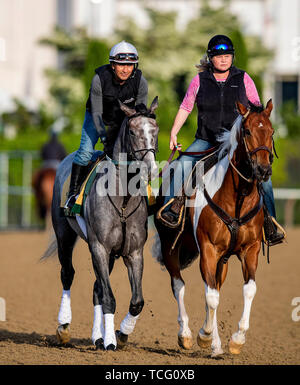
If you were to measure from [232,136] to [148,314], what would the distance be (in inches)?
149

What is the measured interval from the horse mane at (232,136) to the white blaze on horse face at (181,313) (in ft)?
4.70

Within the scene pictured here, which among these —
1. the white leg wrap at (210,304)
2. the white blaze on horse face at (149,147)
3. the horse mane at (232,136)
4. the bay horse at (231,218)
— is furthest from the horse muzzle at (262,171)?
the white leg wrap at (210,304)

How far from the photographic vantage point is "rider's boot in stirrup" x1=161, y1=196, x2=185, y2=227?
7398 millimetres

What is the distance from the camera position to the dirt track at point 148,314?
6910 mm

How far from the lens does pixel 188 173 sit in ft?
24.8

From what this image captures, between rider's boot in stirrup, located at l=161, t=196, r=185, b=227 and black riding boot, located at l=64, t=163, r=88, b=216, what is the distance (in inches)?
38.3

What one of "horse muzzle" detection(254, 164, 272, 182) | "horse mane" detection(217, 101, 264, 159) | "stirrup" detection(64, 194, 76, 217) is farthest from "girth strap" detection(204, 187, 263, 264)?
"stirrup" detection(64, 194, 76, 217)

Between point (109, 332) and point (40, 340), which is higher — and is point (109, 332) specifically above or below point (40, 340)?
above

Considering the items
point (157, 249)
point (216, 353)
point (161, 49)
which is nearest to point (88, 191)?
point (157, 249)

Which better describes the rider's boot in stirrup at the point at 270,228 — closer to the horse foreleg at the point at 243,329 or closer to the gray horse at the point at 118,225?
the horse foreleg at the point at 243,329

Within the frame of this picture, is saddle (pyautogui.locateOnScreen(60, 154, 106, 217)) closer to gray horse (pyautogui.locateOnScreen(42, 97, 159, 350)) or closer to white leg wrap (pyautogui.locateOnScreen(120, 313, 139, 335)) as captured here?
gray horse (pyautogui.locateOnScreen(42, 97, 159, 350))

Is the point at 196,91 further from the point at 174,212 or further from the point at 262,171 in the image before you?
the point at 262,171
